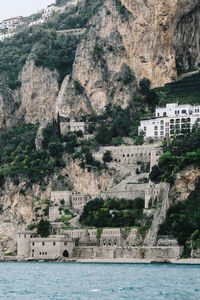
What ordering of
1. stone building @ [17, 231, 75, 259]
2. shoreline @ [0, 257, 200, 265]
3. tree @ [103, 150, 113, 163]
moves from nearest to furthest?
shoreline @ [0, 257, 200, 265] → stone building @ [17, 231, 75, 259] → tree @ [103, 150, 113, 163]

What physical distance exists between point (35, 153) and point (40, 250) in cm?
2238

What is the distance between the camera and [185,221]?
90250mm

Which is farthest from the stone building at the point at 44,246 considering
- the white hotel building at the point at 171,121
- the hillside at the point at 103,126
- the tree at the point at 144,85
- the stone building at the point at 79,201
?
the tree at the point at 144,85

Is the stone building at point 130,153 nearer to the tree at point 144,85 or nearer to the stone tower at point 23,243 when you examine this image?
the tree at point 144,85

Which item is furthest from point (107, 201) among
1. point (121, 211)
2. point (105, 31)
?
point (105, 31)

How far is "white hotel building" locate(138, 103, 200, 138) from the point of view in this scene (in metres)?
109

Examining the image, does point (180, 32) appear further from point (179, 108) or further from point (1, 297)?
point (1, 297)

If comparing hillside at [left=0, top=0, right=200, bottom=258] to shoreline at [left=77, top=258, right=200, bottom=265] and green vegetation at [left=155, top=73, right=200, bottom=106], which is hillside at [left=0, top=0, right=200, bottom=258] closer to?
green vegetation at [left=155, top=73, right=200, bottom=106]

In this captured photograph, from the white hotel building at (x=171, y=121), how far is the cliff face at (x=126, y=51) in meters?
10.5

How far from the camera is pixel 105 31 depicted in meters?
127

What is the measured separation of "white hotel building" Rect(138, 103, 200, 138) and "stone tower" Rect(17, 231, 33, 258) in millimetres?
23688

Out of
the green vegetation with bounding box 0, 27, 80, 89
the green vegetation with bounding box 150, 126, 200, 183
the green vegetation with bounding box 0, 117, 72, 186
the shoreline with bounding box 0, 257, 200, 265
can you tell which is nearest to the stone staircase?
the shoreline with bounding box 0, 257, 200, 265

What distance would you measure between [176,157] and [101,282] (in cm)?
3387

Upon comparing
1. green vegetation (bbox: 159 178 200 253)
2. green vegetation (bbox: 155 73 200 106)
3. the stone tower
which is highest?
green vegetation (bbox: 155 73 200 106)
